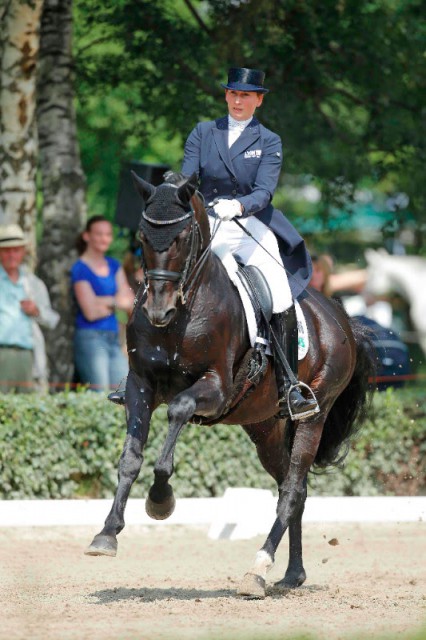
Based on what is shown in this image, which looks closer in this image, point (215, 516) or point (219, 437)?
point (215, 516)

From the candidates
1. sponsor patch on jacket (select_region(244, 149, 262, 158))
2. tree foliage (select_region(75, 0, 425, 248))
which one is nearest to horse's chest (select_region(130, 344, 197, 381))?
sponsor patch on jacket (select_region(244, 149, 262, 158))

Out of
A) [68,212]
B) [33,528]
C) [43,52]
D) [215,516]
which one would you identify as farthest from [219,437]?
[43,52]

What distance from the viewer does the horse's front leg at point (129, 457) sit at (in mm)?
7781

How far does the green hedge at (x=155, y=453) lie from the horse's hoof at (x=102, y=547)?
360 cm

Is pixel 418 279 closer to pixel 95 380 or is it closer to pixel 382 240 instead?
pixel 382 240

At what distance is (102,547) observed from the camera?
25.4 feet

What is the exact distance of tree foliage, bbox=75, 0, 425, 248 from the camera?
50.9 feet

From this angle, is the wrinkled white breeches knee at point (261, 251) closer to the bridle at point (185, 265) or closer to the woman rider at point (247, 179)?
the woman rider at point (247, 179)

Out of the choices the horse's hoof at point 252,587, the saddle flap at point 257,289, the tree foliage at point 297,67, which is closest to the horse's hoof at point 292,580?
the horse's hoof at point 252,587

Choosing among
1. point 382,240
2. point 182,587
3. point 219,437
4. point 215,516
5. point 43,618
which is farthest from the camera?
point 382,240

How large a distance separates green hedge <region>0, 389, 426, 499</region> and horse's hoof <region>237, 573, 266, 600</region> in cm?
267

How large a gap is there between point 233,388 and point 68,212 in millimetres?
7199

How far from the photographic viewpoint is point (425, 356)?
18.0 metres

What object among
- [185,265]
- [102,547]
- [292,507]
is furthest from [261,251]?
[102,547]
